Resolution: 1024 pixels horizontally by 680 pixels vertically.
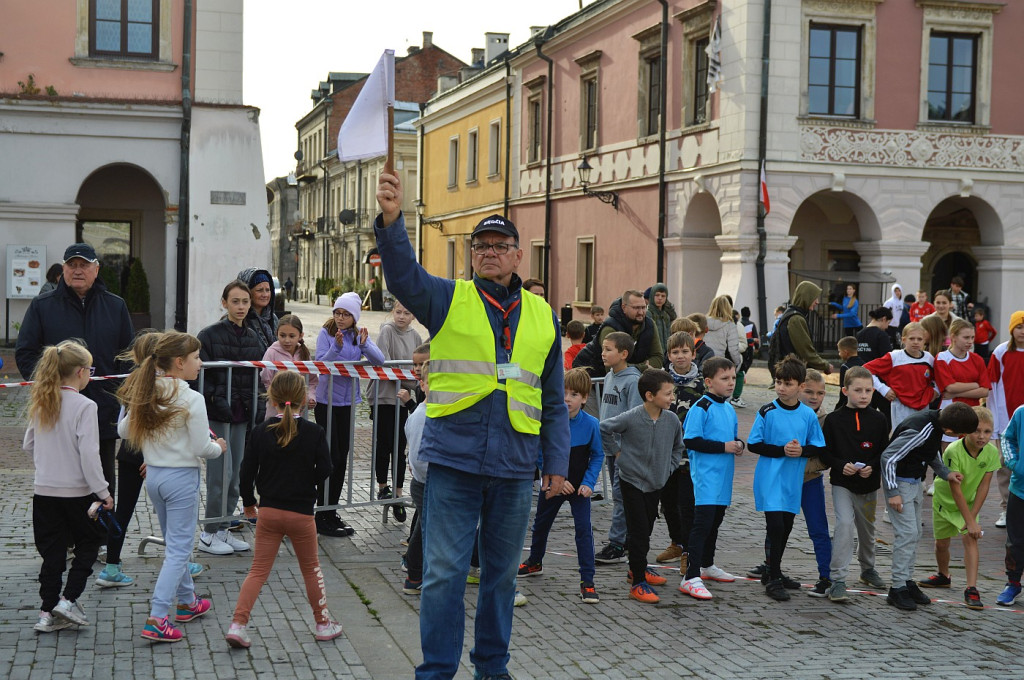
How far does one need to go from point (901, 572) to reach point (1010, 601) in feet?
2.46

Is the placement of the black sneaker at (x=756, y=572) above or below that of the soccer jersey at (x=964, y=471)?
below

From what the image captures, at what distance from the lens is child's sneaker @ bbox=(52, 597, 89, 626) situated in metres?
5.71

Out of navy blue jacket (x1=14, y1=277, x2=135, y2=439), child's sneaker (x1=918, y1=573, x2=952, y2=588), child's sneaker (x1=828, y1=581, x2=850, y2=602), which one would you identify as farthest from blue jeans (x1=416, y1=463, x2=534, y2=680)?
child's sneaker (x1=918, y1=573, x2=952, y2=588)

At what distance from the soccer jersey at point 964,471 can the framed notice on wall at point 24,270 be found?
1624 cm

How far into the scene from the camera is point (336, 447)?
842cm

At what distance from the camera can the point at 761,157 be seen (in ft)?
78.5

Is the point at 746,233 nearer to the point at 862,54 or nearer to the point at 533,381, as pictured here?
the point at 862,54

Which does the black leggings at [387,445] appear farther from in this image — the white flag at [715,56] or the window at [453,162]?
the window at [453,162]

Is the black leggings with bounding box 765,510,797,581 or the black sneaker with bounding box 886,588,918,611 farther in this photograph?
the black leggings with bounding box 765,510,797,581

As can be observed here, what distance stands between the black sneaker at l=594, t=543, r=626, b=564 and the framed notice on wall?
1464 cm

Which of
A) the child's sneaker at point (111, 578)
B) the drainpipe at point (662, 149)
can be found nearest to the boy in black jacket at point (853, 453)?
the child's sneaker at point (111, 578)

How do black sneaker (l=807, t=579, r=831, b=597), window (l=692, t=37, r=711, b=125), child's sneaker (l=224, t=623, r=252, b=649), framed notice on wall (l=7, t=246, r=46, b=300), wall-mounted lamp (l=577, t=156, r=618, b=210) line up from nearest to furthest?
child's sneaker (l=224, t=623, r=252, b=649) < black sneaker (l=807, t=579, r=831, b=597) < framed notice on wall (l=7, t=246, r=46, b=300) < window (l=692, t=37, r=711, b=125) < wall-mounted lamp (l=577, t=156, r=618, b=210)

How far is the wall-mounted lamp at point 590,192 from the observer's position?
100ft

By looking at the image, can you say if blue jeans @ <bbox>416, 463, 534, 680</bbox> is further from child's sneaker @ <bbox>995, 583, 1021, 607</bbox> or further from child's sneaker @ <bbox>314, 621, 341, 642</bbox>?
child's sneaker @ <bbox>995, 583, 1021, 607</bbox>
